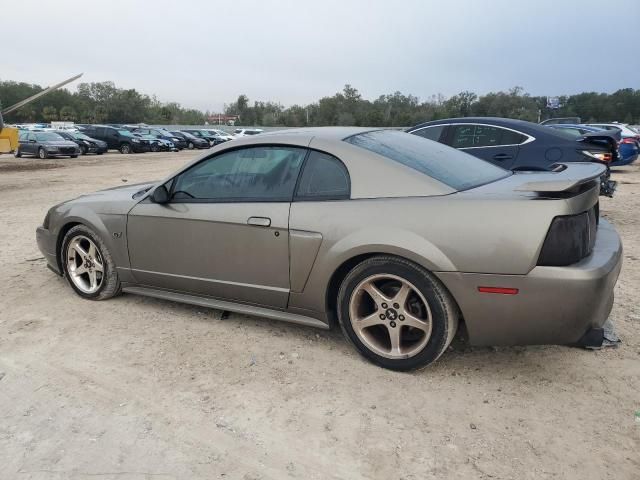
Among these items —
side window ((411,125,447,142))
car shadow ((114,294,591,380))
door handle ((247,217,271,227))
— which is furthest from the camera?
side window ((411,125,447,142))

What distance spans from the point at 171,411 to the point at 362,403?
99 centimetres

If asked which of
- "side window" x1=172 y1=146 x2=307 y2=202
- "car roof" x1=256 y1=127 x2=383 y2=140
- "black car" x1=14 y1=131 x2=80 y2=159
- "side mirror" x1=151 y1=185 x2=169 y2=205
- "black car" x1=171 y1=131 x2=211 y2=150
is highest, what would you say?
"car roof" x1=256 y1=127 x2=383 y2=140

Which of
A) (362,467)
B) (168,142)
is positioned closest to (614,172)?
(362,467)

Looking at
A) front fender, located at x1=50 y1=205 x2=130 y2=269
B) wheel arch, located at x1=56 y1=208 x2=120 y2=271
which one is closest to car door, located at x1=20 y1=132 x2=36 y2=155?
wheel arch, located at x1=56 y1=208 x2=120 y2=271

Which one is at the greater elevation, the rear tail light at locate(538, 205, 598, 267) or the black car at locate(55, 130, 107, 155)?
the rear tail light at locate(538, 205, 598, 267)

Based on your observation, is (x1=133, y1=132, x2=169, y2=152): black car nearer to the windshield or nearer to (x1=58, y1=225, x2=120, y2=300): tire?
the windshield

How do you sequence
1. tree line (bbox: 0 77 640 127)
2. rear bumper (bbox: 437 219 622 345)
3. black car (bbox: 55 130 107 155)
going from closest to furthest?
rear bumper (bbox: 437 219 622 345), black car (bbox: 55 130 107 155), tree line (bbox: 0 77 640 127)

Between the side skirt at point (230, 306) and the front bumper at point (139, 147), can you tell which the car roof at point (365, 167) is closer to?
the side skirt at point (230, 306)

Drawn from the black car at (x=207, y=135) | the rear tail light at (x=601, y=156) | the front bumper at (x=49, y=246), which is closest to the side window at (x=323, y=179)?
the front bumper at (x=49, y=246)

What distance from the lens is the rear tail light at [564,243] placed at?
8.39 ft

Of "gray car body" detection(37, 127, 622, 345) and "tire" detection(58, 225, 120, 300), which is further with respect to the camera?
"tire" detection(58, 225, 120, 300)

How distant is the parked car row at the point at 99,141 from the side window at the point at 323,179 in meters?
21.7

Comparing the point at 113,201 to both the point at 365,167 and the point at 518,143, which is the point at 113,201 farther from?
the point at 518,143

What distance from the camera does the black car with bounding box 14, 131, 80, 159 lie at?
24250mm
